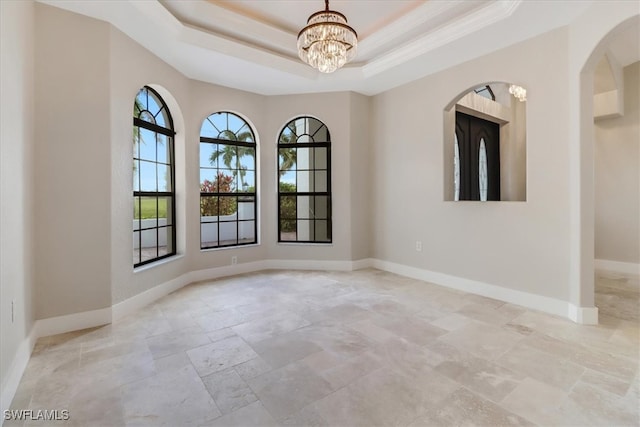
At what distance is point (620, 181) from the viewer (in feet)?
16.0

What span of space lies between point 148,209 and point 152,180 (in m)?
0.38

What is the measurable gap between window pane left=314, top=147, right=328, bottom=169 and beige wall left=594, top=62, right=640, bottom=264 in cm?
466

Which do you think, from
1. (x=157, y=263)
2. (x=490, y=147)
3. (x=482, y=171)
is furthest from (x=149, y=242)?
(x=490, y=147)

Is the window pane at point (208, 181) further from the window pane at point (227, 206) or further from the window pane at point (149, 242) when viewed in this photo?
the window pane at point (149, 242)

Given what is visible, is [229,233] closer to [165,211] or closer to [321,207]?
[165,211]

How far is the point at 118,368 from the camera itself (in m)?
2.14

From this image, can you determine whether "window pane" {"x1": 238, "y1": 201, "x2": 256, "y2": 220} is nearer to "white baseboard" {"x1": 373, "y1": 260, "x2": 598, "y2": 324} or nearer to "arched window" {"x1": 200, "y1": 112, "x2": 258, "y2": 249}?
"arched window" {"x1": 200, "y1": 112, "x2": 258, "y2": 249}

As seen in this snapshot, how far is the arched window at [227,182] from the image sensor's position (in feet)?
15.4

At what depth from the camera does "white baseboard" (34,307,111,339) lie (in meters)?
2.67

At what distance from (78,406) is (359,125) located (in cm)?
469

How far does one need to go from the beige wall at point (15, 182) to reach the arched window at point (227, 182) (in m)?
2.18

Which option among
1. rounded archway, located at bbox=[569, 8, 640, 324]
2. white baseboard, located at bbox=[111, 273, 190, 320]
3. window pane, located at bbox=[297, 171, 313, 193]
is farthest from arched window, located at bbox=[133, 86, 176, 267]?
rounded archway, located at bbox=[569, 8, 640, 324]

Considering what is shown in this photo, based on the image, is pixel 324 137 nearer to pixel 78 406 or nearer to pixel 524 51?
pixel 524 51

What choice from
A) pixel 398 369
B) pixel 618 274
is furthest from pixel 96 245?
pixel 618 274
